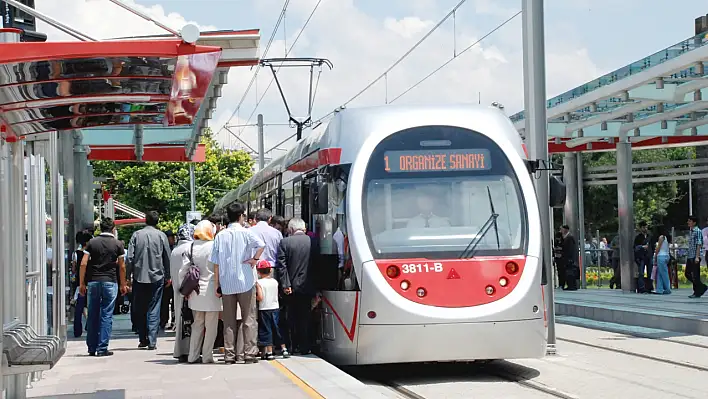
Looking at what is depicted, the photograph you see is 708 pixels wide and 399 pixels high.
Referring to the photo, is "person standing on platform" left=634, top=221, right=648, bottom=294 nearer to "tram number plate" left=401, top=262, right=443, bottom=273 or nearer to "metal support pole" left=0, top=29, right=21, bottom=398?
"tram number plate" left=401, top=262, right=443, bottom=273

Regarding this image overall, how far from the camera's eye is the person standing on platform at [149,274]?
47.5 feet

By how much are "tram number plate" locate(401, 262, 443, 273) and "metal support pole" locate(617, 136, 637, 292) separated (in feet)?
49.3

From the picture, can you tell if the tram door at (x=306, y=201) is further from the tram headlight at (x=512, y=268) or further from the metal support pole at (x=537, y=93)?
the tram headlight at (x=512, y=268)

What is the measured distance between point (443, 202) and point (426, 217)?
0.28m

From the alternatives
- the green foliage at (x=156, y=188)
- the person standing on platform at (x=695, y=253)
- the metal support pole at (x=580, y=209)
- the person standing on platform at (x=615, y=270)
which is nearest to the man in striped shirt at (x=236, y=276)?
the person standing on platform at (x=695, y=253)

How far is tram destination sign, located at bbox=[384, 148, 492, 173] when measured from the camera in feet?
39.8

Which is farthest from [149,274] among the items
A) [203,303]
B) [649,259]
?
[649,259]

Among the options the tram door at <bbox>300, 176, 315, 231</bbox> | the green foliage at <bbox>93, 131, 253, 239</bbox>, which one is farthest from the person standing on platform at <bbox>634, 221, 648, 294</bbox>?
the green foliage at <bbox>93, 131, 253, 239</bbox>

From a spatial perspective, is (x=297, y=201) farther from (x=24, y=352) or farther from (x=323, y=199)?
(x=24, y=352)

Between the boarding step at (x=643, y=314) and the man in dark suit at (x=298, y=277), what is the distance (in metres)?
6.09

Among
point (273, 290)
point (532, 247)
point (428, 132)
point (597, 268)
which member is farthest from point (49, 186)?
point (597, 268)

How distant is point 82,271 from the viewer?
15211 mm

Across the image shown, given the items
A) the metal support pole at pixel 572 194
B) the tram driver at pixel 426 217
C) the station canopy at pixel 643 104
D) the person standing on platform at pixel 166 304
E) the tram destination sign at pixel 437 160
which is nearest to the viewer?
the tram driver at pixel 426 217

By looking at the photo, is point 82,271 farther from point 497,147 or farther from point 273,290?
point 497,147
